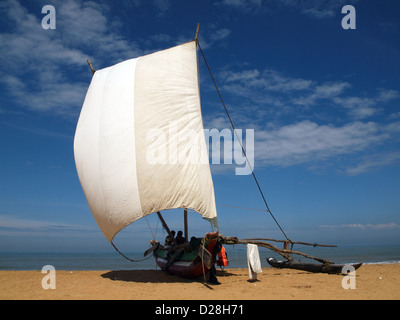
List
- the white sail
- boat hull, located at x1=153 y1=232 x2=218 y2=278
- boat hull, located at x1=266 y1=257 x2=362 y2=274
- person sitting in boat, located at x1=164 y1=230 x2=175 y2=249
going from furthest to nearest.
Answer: person sitting in boat, located at x1=164 y1=230 x2=175 y2=249, boat hull, located at x1=266 y1=257 x2=362 y2=274, the white sail, boat hull, located at x1=153 y1=232 x2=218 y2=278

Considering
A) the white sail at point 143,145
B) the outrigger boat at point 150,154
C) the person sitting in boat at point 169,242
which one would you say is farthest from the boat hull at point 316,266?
the person sitting in boat at point 169,242

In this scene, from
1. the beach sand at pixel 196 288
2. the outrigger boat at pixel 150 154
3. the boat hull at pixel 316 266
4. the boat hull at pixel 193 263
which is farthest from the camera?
the boat hull at pixel 316 266

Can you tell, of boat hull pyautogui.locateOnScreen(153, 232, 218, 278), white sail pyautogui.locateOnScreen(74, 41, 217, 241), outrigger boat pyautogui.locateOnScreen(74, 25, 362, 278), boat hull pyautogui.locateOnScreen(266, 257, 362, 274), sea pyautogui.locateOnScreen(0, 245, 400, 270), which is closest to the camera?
boat hull pyautogui.locateOnScreen(153, 232, 218, 278)

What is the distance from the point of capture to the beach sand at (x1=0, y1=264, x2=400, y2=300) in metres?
7.64

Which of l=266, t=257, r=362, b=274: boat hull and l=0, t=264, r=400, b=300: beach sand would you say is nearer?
l=0, t=264, r=400, b=300: beach sand

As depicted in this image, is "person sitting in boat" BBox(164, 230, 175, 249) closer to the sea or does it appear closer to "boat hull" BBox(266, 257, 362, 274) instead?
the sea

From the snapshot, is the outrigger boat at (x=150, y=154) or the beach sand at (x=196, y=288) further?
the outrigger boat at (x=150, y=154)

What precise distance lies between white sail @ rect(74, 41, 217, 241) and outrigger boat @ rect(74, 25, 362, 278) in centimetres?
3

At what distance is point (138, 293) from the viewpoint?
8.07m

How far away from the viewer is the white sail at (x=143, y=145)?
404 inches

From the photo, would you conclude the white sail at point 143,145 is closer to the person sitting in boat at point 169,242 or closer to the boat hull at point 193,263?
the boat hull at point 193,263

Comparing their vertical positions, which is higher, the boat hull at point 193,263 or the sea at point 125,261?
the boat hull at point 193,263

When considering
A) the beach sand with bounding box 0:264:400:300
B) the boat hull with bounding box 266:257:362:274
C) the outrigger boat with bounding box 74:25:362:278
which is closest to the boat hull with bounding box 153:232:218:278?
the outrigger boat with bounding box 74:25:362:278
